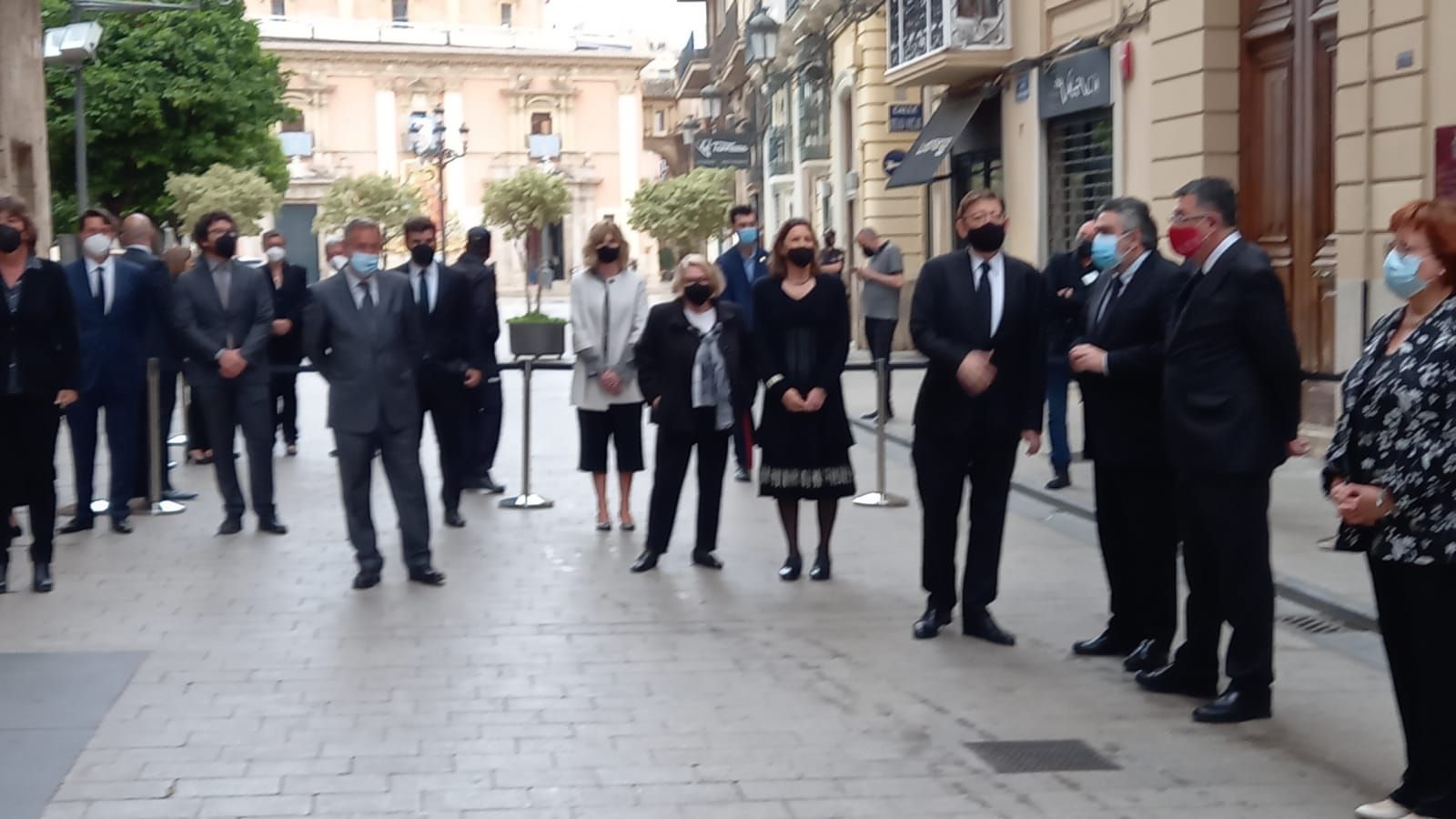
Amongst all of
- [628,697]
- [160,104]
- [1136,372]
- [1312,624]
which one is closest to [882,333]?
[1312,624]

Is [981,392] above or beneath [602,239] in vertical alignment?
beneath

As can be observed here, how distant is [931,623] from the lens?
8.23 meters

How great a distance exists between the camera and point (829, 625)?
28.0 ft

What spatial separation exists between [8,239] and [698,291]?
356cm

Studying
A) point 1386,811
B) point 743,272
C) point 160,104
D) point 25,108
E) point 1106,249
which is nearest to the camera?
point 1386,811

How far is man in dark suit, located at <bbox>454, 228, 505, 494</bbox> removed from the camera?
12641 millimetres

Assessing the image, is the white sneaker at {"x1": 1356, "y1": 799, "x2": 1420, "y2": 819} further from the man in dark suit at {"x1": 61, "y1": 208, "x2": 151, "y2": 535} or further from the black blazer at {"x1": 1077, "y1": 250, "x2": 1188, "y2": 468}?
the man in dark suit at {"x1": 61, "y1": 208, "x2": 151, "y2": 535}

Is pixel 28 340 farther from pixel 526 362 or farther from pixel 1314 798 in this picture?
pixel 1314 798

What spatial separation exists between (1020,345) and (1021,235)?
52.0 feet

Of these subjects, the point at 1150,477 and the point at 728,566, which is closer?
the point at 1150,477

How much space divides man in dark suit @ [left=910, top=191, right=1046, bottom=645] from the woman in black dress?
53.3 inches

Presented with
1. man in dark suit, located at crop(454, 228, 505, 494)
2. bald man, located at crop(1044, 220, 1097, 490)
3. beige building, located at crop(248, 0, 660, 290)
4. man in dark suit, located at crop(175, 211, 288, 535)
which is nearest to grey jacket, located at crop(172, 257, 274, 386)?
man in dark suit, located at crop(175, 211, 288, 535)

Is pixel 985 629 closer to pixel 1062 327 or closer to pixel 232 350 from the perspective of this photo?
pixel 1062 327

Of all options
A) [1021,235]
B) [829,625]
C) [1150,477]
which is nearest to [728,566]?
[829,625]
